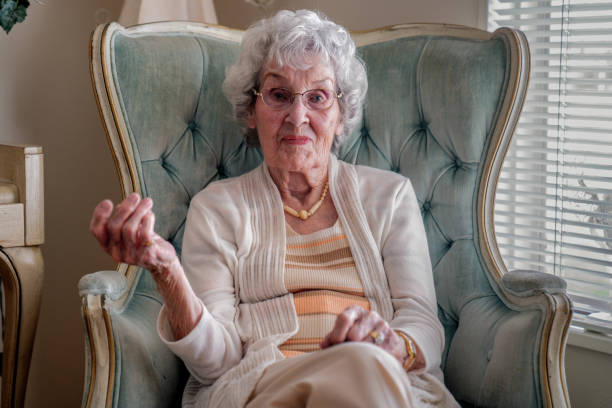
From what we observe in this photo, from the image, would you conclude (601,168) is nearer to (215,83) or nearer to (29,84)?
(215,83)

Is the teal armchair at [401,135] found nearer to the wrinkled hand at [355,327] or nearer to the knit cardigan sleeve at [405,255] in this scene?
the knit cardigan sleeve at [405,255]

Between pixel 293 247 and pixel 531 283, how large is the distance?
1.65 feet

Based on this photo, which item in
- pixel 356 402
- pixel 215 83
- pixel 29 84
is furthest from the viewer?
pixel 29 84

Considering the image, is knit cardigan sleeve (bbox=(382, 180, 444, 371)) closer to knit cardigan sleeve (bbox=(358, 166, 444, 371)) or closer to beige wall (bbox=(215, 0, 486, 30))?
knit cardigan sleeve (bbox=(358, 166, 444, 371))

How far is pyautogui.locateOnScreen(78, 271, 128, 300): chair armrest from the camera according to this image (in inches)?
51.0

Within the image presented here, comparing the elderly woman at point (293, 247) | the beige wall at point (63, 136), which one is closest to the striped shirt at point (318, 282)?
the elderly woman at point (293, 247)

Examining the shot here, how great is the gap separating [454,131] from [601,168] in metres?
0.45

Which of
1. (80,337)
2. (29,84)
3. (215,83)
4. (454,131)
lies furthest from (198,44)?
(80,337)

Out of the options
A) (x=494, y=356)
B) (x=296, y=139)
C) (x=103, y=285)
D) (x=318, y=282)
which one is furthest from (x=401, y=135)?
(x=103, y=285)

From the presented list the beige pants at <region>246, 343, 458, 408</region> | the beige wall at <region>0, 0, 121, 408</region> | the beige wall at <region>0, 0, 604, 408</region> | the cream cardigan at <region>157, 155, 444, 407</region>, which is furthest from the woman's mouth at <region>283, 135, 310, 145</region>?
the beige wall at <region>0, 0, 121, 408</region>

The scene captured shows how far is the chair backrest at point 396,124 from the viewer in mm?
1586

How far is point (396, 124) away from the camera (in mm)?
1695

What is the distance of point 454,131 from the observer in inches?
64.3

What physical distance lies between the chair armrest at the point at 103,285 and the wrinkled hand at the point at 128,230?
0.25 m
